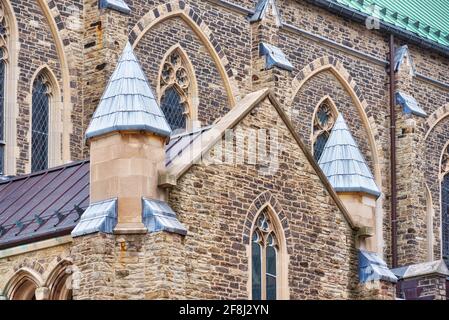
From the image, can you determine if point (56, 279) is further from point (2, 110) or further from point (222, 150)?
point (2, 110)

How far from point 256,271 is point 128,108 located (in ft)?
13.2

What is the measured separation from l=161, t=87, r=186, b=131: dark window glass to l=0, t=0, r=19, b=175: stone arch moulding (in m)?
5.07

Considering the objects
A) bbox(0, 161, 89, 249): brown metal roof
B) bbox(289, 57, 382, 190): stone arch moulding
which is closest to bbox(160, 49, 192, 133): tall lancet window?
bbox(289, 57, 382, 190): stone arch moulding

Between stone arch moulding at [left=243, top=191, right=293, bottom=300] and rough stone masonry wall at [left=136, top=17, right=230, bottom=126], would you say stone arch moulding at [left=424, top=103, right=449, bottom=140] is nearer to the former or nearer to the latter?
rough stone masonry wall at [left=136, top=17, right=230, bottom=126]

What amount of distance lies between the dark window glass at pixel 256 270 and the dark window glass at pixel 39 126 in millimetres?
8592

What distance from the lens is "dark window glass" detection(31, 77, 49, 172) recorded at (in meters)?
41.2

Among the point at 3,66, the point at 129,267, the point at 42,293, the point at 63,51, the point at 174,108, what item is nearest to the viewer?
the point at 129,267

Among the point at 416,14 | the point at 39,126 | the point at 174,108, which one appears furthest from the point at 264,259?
the point at 416,14

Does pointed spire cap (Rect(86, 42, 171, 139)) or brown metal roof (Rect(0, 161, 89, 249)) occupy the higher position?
pointed spire cap (Rect(86, 42, 171, 139))

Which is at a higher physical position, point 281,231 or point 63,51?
point 63,51

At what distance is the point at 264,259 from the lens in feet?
112

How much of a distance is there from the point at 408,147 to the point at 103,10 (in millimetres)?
12752

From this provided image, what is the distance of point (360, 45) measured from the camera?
5159 cm

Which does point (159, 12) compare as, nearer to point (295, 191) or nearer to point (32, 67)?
point (32, 67)
